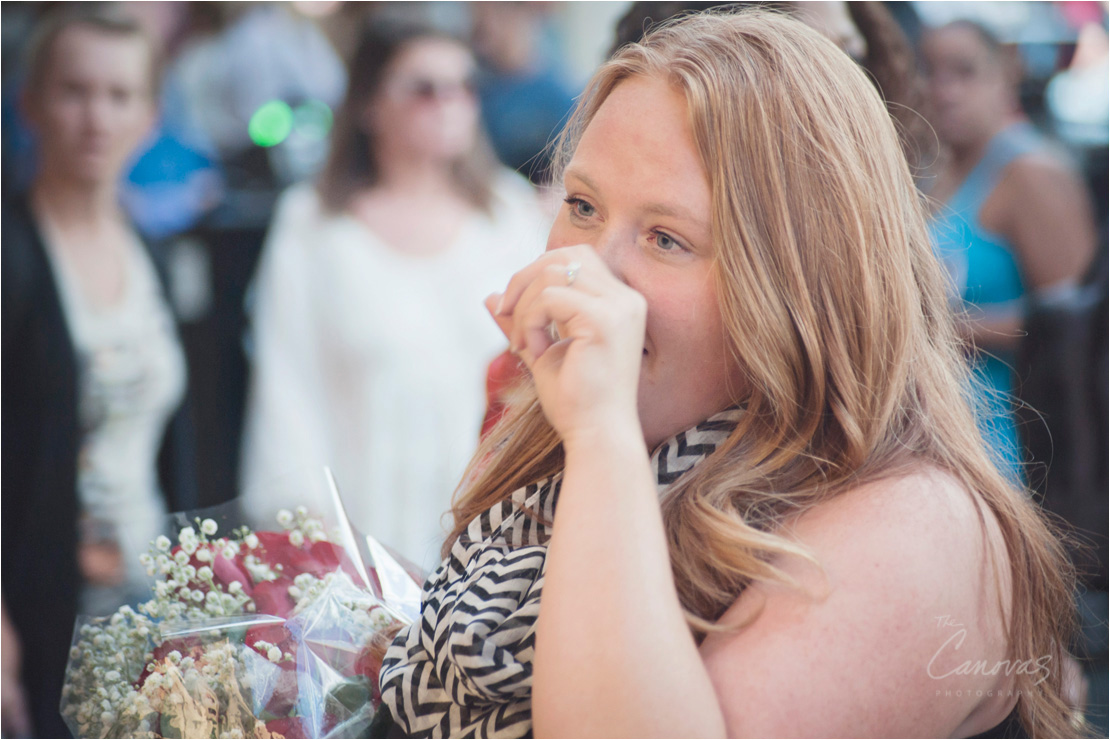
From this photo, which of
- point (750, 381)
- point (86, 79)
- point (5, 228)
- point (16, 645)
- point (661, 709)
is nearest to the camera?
point (661, 709)

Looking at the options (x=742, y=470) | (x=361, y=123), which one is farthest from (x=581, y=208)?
(x=361, y=123)

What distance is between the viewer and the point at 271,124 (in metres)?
3.94

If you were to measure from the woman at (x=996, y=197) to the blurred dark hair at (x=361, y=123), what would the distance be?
1674 millimetres

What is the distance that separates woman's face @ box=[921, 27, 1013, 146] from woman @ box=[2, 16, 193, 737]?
2.70 meters

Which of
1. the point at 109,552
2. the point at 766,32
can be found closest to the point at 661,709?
the point at 766,32

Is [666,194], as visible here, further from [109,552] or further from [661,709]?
[109,552]

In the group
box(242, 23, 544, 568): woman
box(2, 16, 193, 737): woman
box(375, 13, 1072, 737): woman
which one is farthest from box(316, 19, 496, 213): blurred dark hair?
box(375, 13, 1072, 737): woman

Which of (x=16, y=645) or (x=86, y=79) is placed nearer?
(x=16, y=645)

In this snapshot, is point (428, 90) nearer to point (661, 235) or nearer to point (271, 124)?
point (271, 124)

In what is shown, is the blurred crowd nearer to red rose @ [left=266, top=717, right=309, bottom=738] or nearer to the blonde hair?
the blonde hair

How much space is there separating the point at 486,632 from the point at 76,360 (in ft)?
7.66

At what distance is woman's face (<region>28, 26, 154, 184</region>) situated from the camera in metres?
3.21

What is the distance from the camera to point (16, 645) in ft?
8.84

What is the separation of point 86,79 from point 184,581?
8.75 ft
